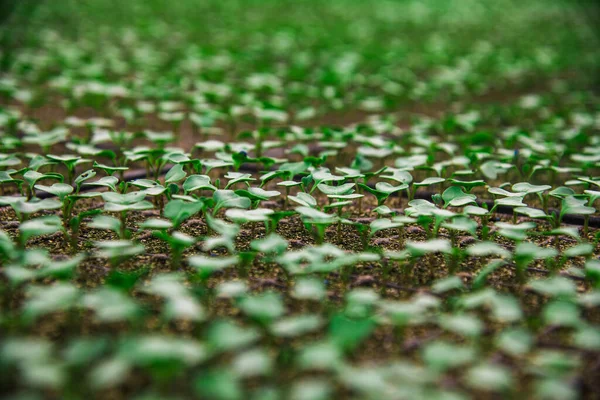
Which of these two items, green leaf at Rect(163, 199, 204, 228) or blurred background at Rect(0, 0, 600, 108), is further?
blurred background at Rect(0, 0, 600, 108)

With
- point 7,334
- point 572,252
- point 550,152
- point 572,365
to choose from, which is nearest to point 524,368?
point 572,365

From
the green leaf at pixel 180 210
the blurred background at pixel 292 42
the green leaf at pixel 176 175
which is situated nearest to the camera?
the green leaf at pixel 180 210

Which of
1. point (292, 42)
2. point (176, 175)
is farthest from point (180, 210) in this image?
point (292, 42)

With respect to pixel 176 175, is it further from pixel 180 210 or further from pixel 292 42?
pixel 292 42

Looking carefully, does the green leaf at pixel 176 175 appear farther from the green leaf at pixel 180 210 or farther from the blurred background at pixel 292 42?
the blurred background at pixel 292 42

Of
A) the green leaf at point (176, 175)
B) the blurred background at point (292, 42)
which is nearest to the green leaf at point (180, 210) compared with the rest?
the green leaf at point (176, 175)

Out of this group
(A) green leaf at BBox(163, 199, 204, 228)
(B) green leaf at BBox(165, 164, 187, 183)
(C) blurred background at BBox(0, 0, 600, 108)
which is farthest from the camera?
(C) blurred background at BBox(0, 0, 600, 108)

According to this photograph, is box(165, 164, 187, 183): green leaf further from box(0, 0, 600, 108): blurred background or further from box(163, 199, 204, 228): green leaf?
box(0, 0, 600, 108): blurred background

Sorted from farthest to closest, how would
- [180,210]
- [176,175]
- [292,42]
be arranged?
[292,42] < [176,175] < [180,210]

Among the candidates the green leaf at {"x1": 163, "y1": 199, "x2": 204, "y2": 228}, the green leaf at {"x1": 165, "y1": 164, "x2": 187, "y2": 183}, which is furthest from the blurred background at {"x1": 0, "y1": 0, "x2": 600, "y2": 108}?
the green leaf at {"x1": 163, "y1": 199, "x2": 204, "y2": 228}

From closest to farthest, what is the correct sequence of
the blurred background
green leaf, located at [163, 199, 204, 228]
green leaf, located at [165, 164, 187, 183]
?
1. green leaf, located at [163, 199, 204, 228]
2. green leaf, located at [165, 164, 187, 183]
3. the blurred background

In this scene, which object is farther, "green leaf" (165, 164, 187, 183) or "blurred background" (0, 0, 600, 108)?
"blurred background" (0, 0, 600, 108)
